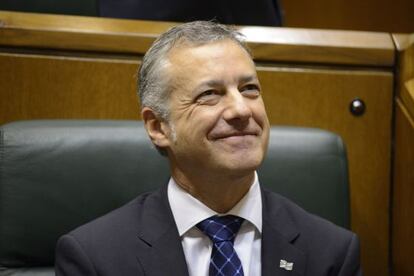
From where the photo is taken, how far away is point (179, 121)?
0.67m

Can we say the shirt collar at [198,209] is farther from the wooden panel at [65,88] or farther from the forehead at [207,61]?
the wooden panel at [65,88]

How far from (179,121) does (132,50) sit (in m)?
0.27

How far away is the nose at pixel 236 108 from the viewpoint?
2.11 feet

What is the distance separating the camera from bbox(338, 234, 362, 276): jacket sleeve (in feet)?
2.25

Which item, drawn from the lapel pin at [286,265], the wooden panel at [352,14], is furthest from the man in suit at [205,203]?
the wooden panel at [352,14]

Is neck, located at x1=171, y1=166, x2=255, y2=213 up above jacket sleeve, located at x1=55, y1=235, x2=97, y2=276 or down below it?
above

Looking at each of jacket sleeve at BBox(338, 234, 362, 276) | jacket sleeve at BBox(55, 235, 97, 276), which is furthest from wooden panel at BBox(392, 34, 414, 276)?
jacket sleeve at BBox(55, 235, 97, 276)

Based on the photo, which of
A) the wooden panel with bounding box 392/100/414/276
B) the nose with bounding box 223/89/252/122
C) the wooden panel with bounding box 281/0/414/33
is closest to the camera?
the nose with bounding box 223/89/252/122

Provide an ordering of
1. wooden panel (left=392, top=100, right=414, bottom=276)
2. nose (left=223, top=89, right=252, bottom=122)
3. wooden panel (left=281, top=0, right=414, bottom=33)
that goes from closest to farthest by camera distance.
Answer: nose (left=223, top=89, right=252, bottom=122), wooden panel (left=392, top=100, right=414, bottom=276), wooden panel (left=281, top=0, right=414, bottom=33)

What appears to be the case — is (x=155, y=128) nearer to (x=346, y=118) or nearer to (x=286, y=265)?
(x=286, y=265)

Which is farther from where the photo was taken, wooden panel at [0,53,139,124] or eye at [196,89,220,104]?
wooden panel at [0,53,139,124]

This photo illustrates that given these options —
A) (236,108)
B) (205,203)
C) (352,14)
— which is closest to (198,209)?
(205,203)

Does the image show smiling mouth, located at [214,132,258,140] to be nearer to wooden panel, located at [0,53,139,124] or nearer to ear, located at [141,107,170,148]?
ear, located at [141,107,170,148]

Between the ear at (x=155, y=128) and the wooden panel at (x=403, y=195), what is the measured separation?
0.38m
